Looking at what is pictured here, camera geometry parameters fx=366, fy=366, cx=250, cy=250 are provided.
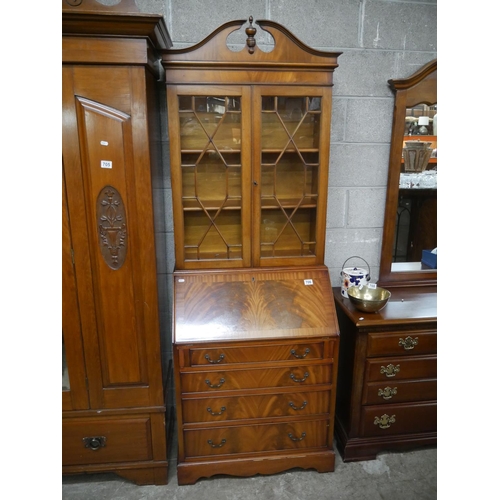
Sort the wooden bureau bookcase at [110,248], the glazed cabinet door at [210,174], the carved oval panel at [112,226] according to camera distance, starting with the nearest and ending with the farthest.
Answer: the wooden bureau bookcase at [110,248]
the carved oval panel at [112,226]
the glazed cabinet door at [210,174]

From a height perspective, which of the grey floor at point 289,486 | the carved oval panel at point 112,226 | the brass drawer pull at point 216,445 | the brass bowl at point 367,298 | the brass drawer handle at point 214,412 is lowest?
the grey floor at point 289,486

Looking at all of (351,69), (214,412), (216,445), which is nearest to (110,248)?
(214,412)

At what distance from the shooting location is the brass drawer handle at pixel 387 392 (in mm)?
1890

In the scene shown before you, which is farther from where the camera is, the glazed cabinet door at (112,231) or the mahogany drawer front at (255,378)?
the mahogany drawer front at (255,378)

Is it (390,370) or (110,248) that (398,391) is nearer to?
(390,370)

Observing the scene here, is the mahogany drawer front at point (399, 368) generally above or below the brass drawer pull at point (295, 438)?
above

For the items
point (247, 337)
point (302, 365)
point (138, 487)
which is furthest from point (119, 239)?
point (138, 487)

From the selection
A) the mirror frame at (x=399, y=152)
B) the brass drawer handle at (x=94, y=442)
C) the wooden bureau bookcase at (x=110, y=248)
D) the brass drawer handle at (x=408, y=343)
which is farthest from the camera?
the mirror frame at (x=399, y=152)

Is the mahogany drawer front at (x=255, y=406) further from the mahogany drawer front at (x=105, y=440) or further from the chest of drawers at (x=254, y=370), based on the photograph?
the mahogany drawer front at (x=105, y=440)

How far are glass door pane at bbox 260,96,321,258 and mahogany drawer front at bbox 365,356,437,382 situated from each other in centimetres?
65

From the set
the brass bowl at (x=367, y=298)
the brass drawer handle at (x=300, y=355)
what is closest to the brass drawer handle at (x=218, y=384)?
the brass drawer handle at (x=300, y=355)

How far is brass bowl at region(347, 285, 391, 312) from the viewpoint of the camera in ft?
6.06

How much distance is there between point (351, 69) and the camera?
6.42 ft

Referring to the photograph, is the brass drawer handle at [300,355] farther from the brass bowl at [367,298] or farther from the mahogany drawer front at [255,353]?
the brass bowl at [367,298]
